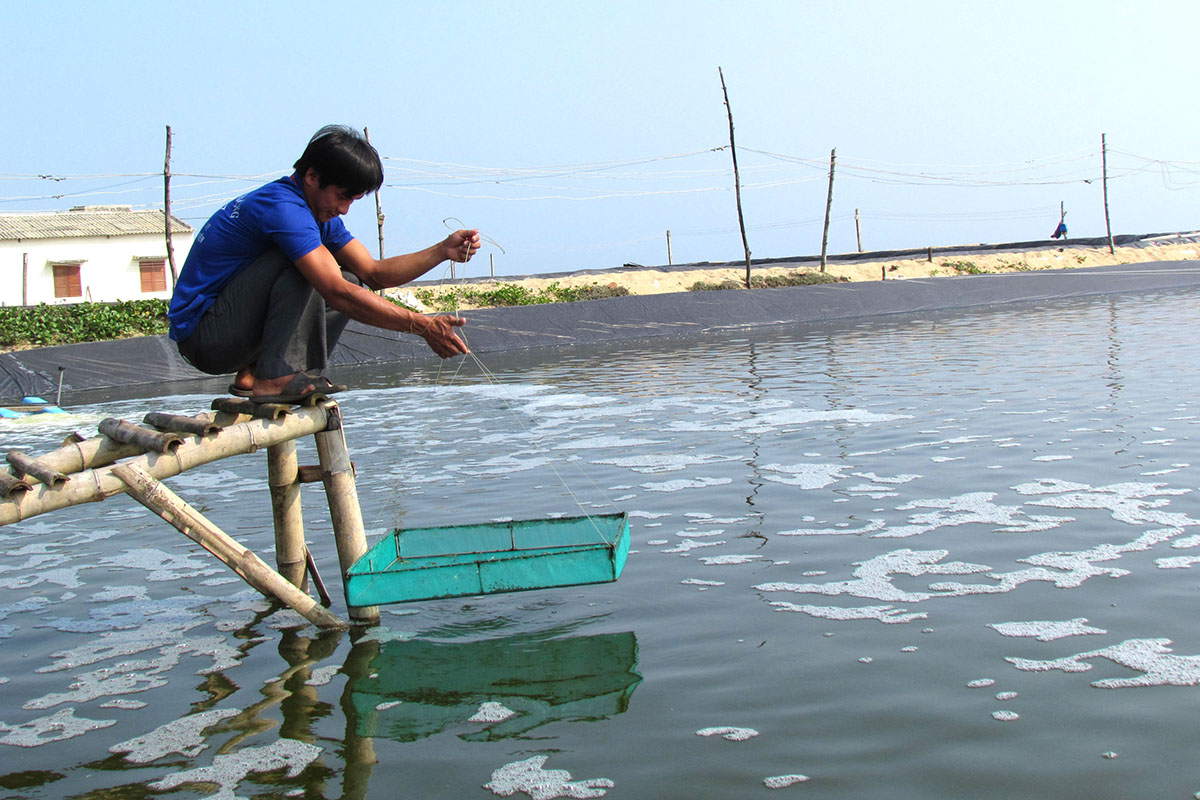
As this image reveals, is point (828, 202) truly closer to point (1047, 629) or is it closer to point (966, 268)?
point (966, 268)

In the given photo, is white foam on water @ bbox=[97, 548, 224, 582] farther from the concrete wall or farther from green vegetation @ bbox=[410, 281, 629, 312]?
the concrete wall

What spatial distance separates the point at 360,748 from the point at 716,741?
1.03 m

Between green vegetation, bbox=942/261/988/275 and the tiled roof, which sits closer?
green vegetation, bbox=942/261/988/275

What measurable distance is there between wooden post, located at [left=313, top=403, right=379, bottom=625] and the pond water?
0.36 feet

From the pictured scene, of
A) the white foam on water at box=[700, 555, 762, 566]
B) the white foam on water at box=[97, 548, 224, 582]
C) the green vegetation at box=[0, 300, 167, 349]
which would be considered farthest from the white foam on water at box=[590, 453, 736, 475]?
the green vegetation at box=[0, 300, 167, 349]

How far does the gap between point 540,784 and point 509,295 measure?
25520 millimetres

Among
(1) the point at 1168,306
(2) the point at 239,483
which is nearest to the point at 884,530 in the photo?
(2) the point at 239,483

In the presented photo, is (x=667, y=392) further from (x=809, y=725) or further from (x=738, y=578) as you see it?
(x=809, y=725)

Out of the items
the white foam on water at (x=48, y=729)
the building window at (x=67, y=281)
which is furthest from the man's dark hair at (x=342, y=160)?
the building window at (x=67, y=281)

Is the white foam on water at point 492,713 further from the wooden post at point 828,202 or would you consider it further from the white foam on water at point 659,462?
the wooden post at point 828,202

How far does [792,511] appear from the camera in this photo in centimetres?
545

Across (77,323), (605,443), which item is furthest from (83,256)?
(605,443)

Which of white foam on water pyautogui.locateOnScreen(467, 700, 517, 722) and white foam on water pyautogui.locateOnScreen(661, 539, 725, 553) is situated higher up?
white foam on water pyautogui.locateOnScreen(661, 539, 725, 553)

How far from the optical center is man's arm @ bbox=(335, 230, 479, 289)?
4117 millimetres
